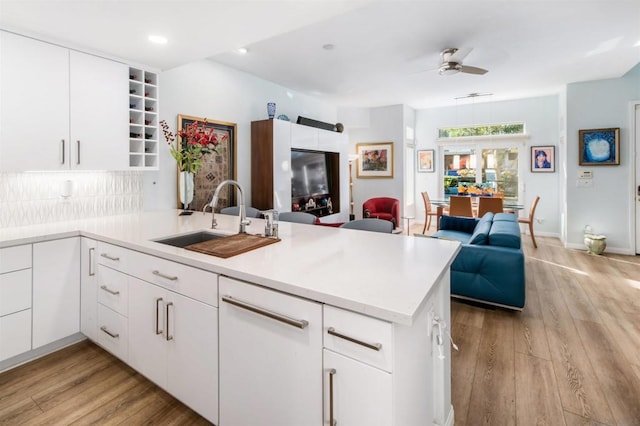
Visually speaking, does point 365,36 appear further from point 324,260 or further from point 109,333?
point 109,333

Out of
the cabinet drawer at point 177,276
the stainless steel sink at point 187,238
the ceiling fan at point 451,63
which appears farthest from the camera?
the ceiling fan at point 451,63

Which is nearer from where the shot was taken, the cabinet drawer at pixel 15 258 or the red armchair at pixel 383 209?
the cabinet drawer at pixel 15 258

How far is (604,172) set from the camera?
17.2ft

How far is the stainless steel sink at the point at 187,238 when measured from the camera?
6.72 feet

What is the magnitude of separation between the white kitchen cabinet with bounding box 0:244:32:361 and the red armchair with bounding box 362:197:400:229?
207 inches

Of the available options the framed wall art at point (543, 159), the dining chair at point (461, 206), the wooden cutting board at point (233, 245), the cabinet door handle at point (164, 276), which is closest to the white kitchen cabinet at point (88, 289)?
the cabinet door handle at point (164, 276)

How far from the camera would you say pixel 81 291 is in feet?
7.79

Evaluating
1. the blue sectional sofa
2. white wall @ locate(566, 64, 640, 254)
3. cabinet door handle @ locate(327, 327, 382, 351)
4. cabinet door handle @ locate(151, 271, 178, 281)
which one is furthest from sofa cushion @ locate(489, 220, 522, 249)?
white wall @ locate(566, 64, 640, 254)

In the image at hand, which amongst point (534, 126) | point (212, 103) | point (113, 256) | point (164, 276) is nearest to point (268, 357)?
point (164, 276)

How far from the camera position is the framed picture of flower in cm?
379

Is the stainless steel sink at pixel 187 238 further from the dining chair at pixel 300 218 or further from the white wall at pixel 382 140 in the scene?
the white wall at pixel 382 140

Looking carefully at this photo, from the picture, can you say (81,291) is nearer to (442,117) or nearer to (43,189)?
(43,189)

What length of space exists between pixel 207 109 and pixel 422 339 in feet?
12.1

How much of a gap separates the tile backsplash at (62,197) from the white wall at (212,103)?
210 mm
